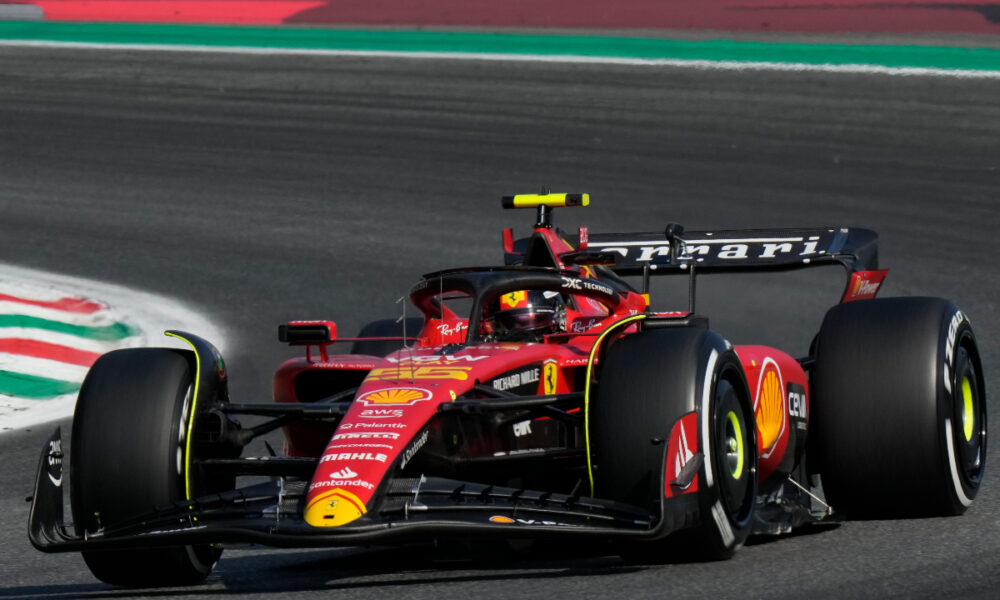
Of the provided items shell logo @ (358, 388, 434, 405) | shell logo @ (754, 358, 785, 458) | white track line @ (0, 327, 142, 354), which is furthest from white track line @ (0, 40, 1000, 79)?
shell logo @ (358, 388, 434, 405)

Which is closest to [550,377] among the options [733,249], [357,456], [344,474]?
[357,456]

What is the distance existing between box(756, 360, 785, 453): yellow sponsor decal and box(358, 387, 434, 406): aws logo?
147 centimetres

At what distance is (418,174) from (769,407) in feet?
33.6

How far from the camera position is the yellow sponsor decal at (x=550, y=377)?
651 cm

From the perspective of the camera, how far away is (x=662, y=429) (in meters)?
5.50

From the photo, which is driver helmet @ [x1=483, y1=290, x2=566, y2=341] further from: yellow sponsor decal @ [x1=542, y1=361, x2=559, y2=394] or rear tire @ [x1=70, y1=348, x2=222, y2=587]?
rear tire @ [x1=70, y1=348, x2=222, y2=587]

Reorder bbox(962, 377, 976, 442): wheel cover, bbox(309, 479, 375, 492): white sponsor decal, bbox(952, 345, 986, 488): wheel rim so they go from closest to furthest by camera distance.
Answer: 1. bbox(309, 479, 375, 492): white sponsor decal
2. bbox(952, 345, 986, 488): wheel rim
3. bbox(962, 377, 976, 442): wheel cover

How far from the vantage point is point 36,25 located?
2366 centimetres

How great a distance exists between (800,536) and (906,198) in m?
9.00

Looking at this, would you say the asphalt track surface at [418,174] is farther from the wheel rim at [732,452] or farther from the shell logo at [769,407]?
the wheel rim at [732,452]

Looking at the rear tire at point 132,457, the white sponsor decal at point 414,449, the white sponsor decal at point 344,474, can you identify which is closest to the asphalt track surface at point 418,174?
the rear tire at point 132,457

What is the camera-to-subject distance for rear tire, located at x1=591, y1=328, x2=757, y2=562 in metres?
5.50

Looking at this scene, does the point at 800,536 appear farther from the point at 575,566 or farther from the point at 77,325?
the point at 77,325

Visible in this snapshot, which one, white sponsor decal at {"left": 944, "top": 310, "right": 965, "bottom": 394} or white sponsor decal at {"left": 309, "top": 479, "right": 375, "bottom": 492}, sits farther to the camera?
white sponsor decal at {"left": 944, "top": 310, "right": 965, "bottom": 394}
